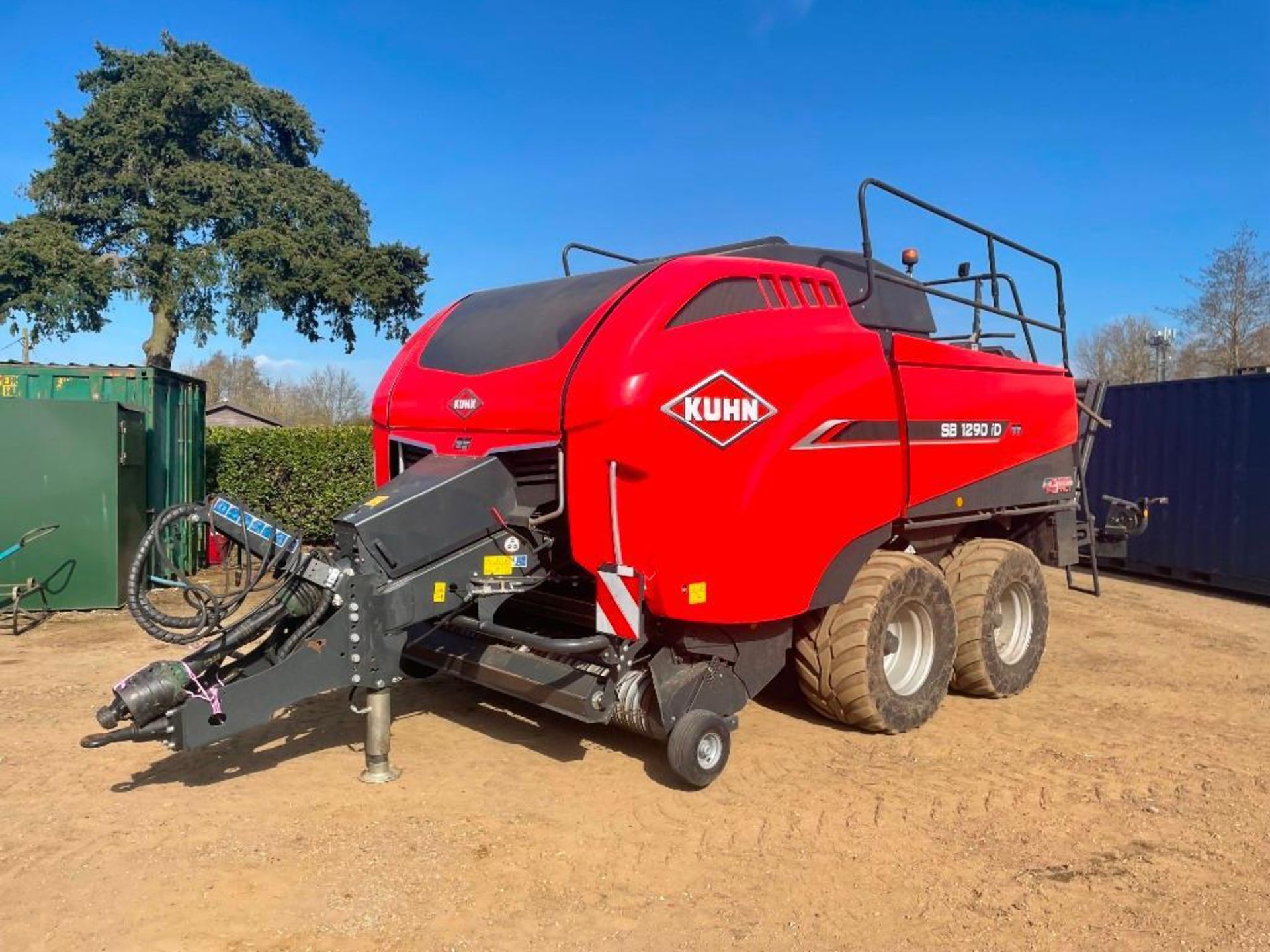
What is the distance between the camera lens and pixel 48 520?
8.36 meters

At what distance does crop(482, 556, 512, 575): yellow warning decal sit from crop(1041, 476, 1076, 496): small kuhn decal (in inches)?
168

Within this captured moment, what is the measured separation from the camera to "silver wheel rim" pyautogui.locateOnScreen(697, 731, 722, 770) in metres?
4.43

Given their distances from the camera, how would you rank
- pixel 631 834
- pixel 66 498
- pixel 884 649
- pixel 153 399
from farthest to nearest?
1. pixel 153 399
2. pixel 66 498
3. pixel 884 649
4. pixel 631 834

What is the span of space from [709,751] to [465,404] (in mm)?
2245

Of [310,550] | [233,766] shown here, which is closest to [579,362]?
[310,550]

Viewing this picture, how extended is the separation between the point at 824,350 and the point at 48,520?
24.3 feet

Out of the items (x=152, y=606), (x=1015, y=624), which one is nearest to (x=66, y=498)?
(x=152, y=606)

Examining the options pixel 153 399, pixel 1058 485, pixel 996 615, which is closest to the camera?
pixel 996 615

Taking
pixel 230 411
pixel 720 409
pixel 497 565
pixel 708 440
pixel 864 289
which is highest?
pixel 230 411

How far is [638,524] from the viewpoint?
424 centimetres

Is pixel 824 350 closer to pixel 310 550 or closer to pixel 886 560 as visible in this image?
pixel 886 560

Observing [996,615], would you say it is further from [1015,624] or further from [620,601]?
[620,601]

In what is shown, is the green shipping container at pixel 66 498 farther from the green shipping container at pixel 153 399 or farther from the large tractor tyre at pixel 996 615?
the large tractor tyre at pixel 996 615

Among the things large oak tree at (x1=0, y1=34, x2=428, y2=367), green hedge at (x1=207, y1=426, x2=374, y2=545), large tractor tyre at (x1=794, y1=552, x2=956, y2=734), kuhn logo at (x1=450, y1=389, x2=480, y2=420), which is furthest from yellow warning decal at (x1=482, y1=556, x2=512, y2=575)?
large oak tree at (x1=0, y1=34, x2=428, y2=367)
